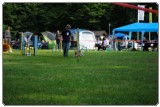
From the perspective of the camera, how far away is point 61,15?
53.1 metres

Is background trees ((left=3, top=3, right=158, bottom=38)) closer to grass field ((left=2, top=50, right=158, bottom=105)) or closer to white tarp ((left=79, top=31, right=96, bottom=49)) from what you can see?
white tarp ((left=79, top=31, right=96, bottom=49))

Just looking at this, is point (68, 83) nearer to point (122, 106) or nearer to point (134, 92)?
point (134, 92)

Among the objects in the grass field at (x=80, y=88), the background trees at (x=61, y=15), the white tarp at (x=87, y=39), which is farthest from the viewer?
the background trees at (x=61, y=15)

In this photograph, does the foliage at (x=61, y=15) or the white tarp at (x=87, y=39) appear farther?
the foliage at (x=61, y=15)

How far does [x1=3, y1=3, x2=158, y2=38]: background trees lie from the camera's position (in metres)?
50.7

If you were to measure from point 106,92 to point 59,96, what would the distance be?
86 centimetres

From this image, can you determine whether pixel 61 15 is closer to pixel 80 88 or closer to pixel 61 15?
pixel 61 15

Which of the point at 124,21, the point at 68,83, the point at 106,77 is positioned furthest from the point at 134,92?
the point at 124,21

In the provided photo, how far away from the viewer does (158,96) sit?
22.5 ft

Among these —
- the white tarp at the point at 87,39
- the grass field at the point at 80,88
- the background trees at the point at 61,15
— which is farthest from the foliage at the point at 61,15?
the grass field at the point at 80,88

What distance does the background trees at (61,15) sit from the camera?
166ft

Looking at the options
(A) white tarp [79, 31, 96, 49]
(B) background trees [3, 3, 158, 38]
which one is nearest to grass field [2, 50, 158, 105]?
(A) white tarp [79, 31, 96, 49]

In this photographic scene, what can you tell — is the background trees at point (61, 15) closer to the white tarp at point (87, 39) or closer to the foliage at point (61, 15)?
the foliage at point (61, 15)

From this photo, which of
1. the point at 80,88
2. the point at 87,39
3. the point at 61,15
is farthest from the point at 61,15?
the point at 80,88
